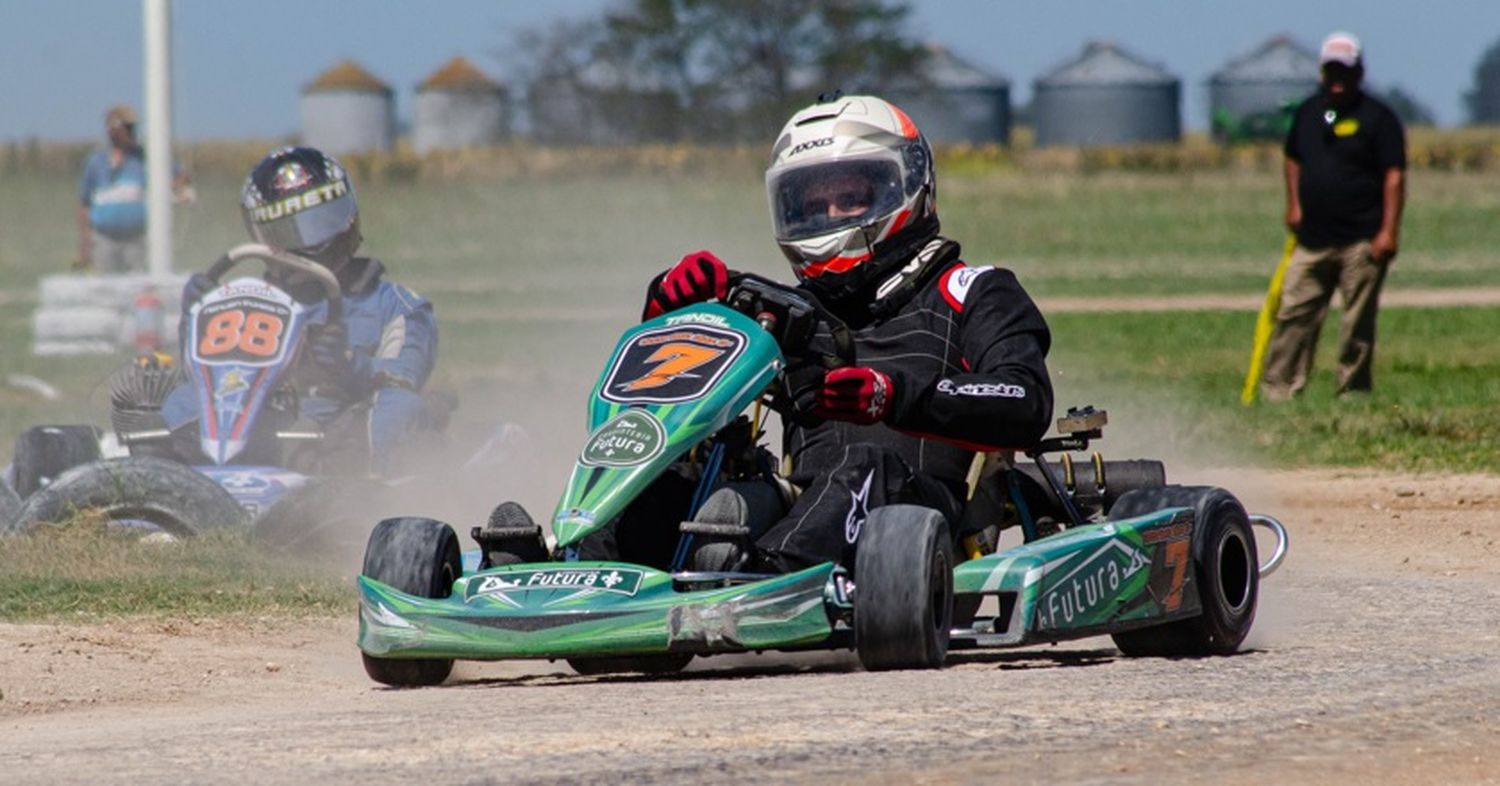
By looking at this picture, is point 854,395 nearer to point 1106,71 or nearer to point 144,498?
point 144,498

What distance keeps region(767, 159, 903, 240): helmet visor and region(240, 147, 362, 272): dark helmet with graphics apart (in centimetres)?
425

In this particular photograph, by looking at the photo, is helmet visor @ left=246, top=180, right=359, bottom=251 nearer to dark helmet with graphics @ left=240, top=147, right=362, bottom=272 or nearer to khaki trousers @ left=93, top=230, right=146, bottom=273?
dark helmet with graphics @ left=240, top=147, right=362, bottom=272

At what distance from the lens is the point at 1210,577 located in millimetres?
6613

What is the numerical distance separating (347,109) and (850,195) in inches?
2894

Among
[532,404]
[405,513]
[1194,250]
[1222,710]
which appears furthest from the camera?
[1194,250]

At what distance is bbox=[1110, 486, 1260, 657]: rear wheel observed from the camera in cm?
662

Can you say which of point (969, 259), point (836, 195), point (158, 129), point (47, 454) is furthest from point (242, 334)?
point (969, 259)

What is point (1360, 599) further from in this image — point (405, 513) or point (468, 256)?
point (468, 256)

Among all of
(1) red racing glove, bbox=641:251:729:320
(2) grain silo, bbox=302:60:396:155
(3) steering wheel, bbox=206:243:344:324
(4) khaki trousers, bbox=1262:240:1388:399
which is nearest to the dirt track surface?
(1) red racing glove, bbox=641:251:729:320

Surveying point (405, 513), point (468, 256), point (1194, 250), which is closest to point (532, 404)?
point (405, 513)

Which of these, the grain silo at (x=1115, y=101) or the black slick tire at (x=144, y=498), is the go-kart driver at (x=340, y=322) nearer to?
the black slick tire at (x=144, y=498)

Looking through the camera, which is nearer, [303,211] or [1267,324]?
[303,211]

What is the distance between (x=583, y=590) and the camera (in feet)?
18.8

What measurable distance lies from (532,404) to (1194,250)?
19.9 m
